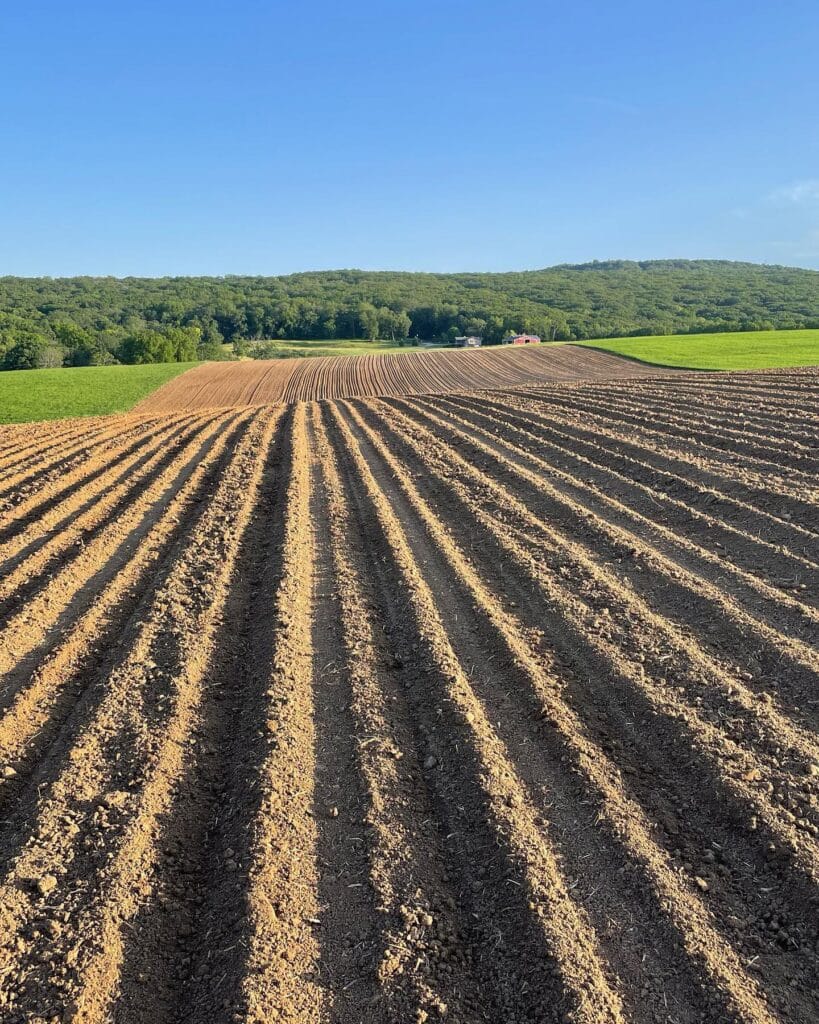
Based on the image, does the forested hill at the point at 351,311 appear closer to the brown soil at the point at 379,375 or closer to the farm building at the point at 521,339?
the farm building at the point at 521,339

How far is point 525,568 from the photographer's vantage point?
8.42 metres

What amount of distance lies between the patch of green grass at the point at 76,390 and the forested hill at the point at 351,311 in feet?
60.0

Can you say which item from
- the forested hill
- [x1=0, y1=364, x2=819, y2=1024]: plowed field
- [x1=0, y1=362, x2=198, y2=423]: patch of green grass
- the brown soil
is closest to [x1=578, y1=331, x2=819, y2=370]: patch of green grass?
the brown soil

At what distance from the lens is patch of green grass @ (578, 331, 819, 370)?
35.9 meters

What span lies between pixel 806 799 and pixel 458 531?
6.06m

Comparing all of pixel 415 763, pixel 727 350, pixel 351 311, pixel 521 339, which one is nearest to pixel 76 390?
pixel 415 763

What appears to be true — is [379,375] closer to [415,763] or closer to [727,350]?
[727,350]

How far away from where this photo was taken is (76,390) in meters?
36.8

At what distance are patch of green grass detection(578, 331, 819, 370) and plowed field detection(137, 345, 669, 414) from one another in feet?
6.15

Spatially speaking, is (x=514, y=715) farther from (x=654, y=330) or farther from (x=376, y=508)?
(x=654, y=330)

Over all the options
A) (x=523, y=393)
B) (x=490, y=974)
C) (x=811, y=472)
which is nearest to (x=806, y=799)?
(x=490, y=974)

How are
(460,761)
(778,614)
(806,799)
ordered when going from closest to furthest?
1. (806,799)
2. (460,761)
3. (778,614)

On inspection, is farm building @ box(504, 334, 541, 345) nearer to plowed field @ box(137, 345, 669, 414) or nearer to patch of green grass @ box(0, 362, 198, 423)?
plowed field @ box(137, 345, 669, 414)

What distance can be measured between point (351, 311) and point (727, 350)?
67.4 m
